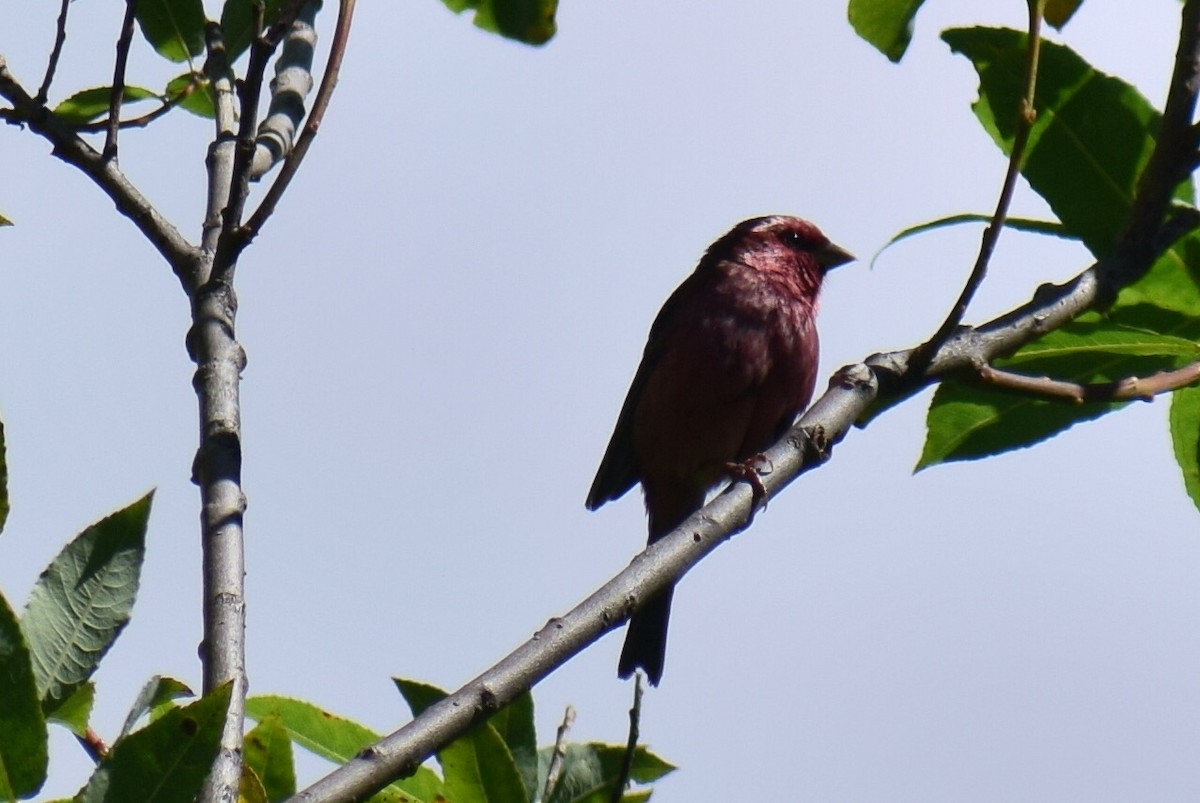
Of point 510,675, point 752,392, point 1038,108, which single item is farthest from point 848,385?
point 752,392

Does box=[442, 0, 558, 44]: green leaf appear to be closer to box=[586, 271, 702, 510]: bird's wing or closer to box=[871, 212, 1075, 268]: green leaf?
box=[871, 212, 1075, 268]: green leaf

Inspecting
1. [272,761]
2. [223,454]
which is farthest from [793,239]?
[272,761]

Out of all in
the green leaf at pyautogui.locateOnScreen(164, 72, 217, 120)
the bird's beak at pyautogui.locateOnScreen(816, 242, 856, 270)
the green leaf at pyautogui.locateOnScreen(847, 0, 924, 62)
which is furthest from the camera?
the bird's beak at pyautogui.locateOnScreen(816, 242, 856, 270)

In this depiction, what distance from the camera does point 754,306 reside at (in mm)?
7750

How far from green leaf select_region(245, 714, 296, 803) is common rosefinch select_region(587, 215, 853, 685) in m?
4.84

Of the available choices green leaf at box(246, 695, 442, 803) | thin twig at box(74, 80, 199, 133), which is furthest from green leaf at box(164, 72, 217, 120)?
green leaf at box(246, 695, 442, 803)

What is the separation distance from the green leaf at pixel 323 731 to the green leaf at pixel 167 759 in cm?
107

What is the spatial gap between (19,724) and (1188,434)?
8.59 ft

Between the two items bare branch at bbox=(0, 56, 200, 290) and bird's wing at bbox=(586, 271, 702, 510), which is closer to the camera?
bare branch at bbox=(0, 56, 200, 290)

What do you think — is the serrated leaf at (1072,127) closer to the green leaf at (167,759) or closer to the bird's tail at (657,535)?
the green leaf at (167,759)

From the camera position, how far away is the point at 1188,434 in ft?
11.6

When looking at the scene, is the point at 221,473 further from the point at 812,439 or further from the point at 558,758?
the point at 812,439

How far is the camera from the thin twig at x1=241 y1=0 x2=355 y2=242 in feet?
8.98

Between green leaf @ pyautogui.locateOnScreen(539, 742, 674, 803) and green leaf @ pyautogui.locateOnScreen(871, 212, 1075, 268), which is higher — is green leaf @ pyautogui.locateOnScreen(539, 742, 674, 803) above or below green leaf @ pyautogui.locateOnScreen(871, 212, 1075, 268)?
below
